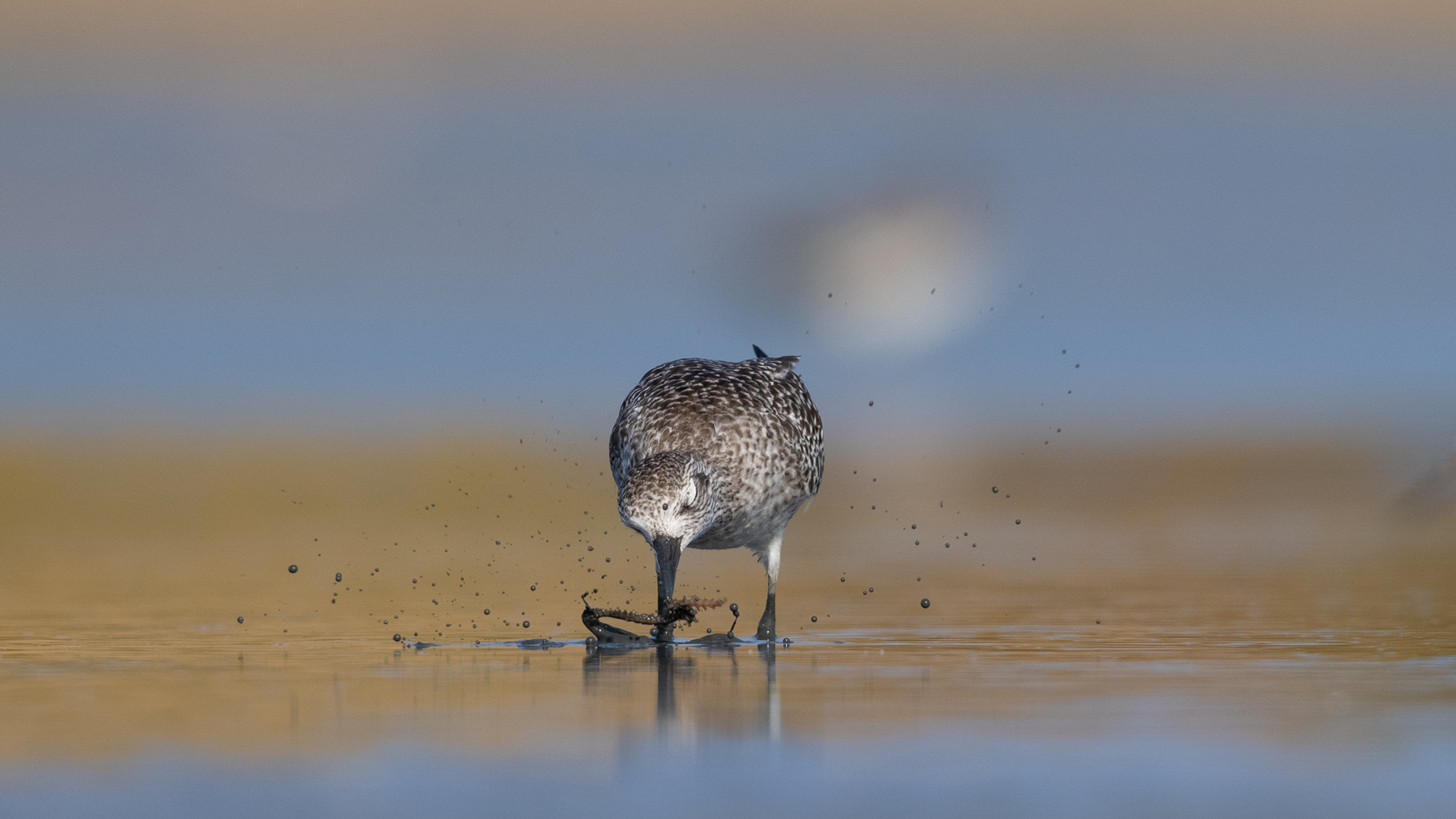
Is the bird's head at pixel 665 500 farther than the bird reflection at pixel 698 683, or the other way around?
the bird's head at pixel 665 500

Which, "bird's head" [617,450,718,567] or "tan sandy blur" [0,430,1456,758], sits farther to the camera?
"bird's head" [617,450,718,567]

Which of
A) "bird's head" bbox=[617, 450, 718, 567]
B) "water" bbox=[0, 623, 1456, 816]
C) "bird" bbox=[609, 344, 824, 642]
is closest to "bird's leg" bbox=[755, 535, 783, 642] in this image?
"bird" bbox=[609, 344, 824, 642]

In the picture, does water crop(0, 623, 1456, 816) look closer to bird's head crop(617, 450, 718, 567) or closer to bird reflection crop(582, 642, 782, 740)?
bird reflection crop(582, 642, 782, 740)

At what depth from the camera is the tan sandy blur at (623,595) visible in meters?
10.5

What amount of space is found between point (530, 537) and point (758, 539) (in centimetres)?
621

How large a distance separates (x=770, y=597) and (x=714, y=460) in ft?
3.21

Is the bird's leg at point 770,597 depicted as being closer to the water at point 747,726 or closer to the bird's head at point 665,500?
the water at point 747,726

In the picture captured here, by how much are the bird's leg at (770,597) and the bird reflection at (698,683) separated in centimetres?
31

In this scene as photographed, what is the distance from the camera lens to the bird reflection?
10.0 meters

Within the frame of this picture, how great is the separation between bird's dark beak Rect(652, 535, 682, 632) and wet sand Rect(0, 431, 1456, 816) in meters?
0.37

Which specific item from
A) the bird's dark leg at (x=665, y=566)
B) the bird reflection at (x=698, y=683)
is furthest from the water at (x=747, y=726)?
the bird's dark leg at (x=665, y=566)

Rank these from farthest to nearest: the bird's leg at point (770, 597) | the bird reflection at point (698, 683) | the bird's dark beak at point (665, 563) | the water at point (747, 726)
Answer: the bird's leg at point (770, 597), the bird's dark beak at point (665, 563), the bird reflection at point (698, 683), the water at point (747, 726)

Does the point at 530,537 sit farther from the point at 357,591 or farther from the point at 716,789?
the point at 716,789

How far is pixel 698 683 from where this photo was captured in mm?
11539
